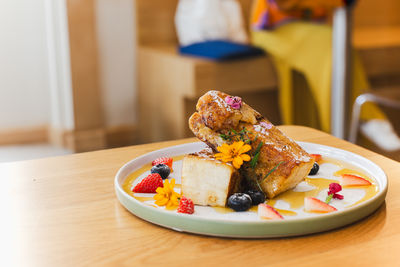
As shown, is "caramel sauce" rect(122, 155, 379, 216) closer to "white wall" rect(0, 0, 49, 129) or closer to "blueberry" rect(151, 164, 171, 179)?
"blueberry" rect(151, 164, 171, 179)

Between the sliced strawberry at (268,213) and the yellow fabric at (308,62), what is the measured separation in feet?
5.24

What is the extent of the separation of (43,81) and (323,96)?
57.9 inches

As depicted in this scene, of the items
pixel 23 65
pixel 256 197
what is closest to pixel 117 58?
pixel 23 65

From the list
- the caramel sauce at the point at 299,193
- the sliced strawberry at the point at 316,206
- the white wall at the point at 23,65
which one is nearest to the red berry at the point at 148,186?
the caramel sauce at the point at 299,193

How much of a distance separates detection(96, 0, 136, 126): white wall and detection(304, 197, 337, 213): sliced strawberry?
225cm

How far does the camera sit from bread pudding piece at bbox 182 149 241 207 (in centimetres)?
85

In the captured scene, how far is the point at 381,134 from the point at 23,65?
5.93 feet

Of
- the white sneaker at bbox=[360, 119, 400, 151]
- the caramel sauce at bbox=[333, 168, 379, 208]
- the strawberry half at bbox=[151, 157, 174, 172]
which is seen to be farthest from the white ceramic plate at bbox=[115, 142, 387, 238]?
the white sneaker at bbox=[360, 119, 400, 151]

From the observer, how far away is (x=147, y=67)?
2.88 metres

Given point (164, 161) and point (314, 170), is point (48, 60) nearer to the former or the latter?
point (164, 161)

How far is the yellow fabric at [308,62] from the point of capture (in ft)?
7.80

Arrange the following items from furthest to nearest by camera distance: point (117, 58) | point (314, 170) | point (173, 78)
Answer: point (117, 58) → point (173, 78) → point (314, 170)

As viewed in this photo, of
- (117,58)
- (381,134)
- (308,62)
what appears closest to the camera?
(381,134)

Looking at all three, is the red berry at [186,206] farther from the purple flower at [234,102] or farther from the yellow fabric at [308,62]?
the yellow fabric at [308,62]
